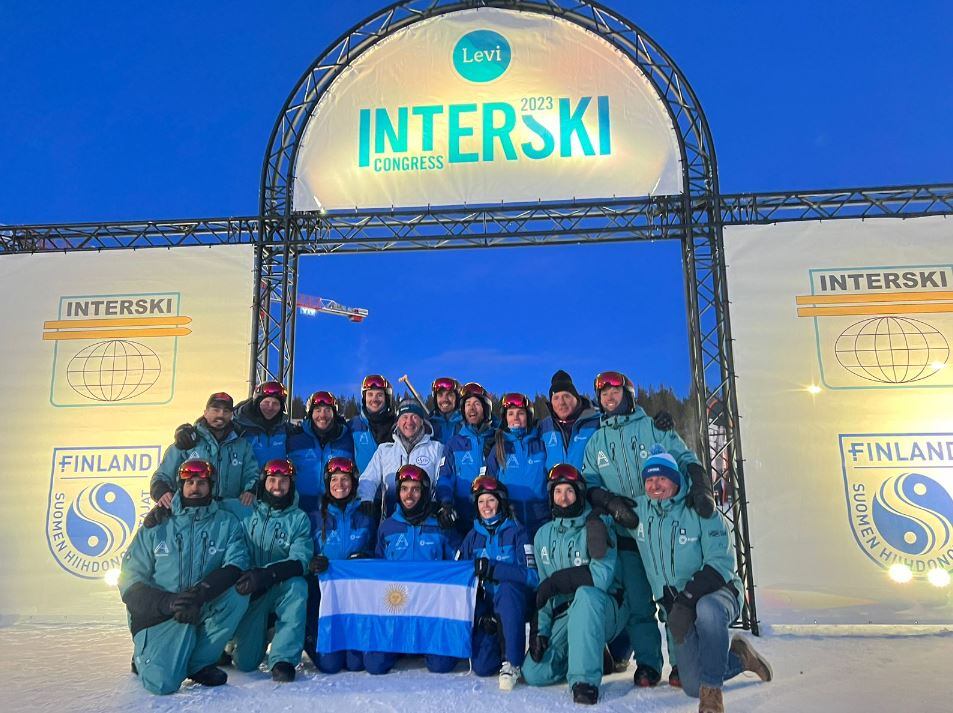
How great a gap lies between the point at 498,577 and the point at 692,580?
1.22 metres

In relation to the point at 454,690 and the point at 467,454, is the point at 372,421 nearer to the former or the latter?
the point at 467,454

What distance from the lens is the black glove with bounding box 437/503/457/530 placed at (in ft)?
15.6

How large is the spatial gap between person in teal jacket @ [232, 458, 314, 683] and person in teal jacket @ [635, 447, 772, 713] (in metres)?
2.20

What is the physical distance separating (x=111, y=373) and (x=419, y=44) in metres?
4.82

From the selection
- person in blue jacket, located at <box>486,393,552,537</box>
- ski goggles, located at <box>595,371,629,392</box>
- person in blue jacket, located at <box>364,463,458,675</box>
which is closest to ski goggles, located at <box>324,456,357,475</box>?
person in blue jacket, located at <box>364,463,458,675</box>

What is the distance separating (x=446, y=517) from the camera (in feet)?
15.6

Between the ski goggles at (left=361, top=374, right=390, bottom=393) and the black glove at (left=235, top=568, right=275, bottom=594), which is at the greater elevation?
the ski goggles at (left=361, top=374, right=390, bottom=393)

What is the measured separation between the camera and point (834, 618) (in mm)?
6414

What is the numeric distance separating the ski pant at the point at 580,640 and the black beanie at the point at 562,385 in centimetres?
145

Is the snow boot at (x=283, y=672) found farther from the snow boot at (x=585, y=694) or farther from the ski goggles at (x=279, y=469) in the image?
the snow boot at (x=585, y=694)

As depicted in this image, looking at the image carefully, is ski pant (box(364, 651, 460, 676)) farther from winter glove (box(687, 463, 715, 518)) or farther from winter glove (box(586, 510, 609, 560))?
winter glove (box(687, 463, 715, 518))

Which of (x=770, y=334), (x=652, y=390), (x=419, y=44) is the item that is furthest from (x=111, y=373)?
(x=652, y=390)

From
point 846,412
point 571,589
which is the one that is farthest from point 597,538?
point 846,412

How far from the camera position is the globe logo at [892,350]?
677cm
